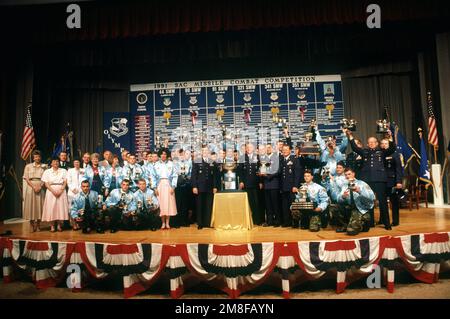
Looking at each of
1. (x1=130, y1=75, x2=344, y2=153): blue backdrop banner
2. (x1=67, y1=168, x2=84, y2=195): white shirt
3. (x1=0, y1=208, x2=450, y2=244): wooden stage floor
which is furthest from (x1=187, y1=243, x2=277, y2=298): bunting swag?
(x1=130, y1=75, x2=344, y2=153): blue backdrop banner

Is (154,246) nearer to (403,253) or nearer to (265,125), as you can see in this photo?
(403,253)

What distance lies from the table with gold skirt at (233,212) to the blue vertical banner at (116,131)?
450cm

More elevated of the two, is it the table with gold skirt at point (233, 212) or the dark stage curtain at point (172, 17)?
the dark stage curtain at point (172, 17)

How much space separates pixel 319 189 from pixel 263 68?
467 cm

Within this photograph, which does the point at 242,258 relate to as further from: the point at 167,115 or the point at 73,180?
the point at 167,115

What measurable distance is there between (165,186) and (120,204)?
34.4 inches

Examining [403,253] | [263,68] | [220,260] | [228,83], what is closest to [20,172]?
[228,83]

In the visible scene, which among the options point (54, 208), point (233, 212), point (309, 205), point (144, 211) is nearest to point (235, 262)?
point (233, 212)

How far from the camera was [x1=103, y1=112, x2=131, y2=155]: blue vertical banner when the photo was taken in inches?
332

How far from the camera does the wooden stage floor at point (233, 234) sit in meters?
4.06

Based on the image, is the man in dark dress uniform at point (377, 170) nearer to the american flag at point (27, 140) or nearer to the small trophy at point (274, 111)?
the small trophy at point (274, 111)

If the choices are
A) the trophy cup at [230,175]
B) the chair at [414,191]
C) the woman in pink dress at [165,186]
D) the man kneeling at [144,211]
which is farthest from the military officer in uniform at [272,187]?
the chair at [414,191]

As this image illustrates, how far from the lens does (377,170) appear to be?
14.5ft

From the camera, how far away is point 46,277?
13.8 feet
